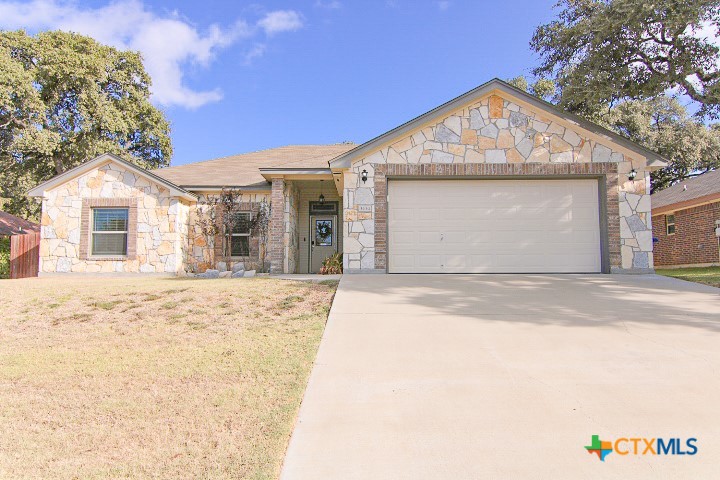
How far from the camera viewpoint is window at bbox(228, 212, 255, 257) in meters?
15.0

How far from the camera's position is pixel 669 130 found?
2638 cm

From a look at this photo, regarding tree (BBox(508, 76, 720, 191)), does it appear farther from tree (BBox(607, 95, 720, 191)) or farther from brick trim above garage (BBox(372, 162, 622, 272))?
brick trim above garage (BBox(372, 162, 622, 272))

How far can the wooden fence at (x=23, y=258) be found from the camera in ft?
52.3

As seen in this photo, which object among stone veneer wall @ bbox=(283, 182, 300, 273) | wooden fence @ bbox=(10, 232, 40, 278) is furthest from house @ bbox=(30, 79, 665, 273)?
wooden fence @ bbox=(10, 232, 40, 278)

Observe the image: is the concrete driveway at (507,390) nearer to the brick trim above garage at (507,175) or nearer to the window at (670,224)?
the brick trim above garage at (507,175)

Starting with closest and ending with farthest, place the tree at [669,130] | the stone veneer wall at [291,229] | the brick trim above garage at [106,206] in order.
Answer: the stone veneer wall at [291,229], the brick trim above garage at [106,206], the tree at [669,130]

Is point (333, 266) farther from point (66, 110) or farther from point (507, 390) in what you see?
point (66, 110)

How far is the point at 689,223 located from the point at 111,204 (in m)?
21.4

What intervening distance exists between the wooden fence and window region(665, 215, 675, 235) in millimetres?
24748

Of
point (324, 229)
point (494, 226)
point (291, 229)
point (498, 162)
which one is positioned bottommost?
point (494, 226)

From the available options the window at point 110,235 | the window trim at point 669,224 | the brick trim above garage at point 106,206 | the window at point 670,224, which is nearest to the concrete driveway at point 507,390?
the brick trim above garage at point 106,206

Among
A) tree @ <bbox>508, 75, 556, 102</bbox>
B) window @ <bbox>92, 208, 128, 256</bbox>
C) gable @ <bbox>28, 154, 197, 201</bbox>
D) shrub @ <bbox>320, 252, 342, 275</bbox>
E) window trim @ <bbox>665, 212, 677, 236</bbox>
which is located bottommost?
shrub @ <bbox>320, 252, 342, 275</bbox>

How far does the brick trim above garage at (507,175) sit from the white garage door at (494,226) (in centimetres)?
25

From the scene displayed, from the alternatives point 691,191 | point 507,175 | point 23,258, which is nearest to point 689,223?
point 691,191
